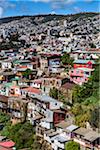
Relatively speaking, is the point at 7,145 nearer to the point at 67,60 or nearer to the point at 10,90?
the point at 10,90

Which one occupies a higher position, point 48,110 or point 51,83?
point 51,83

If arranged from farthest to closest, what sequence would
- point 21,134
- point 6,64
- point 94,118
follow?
A: point 6,64 → point 21,134 → point 94,118

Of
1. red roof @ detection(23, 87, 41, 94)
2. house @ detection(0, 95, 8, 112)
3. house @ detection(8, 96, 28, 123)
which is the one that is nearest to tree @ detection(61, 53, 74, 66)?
red roof @ detection(23, 87, 41, 94)

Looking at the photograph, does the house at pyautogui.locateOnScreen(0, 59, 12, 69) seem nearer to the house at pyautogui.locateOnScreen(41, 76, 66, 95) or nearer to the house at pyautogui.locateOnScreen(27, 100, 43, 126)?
the house at pyautogui.locateOnScreen(41, 76, 66, 95)

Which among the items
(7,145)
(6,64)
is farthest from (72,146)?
(6,64)

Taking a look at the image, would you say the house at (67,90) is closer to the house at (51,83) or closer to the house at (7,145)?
the house at (51,83)

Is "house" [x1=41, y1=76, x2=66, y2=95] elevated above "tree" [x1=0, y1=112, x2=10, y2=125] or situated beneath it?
elevated above

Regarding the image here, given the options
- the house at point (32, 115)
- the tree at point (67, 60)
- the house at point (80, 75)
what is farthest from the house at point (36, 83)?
the tree at point (67, 60)

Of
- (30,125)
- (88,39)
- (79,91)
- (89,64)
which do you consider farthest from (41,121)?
(88,39)

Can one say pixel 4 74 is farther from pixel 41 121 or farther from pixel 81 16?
pixel 81 16
